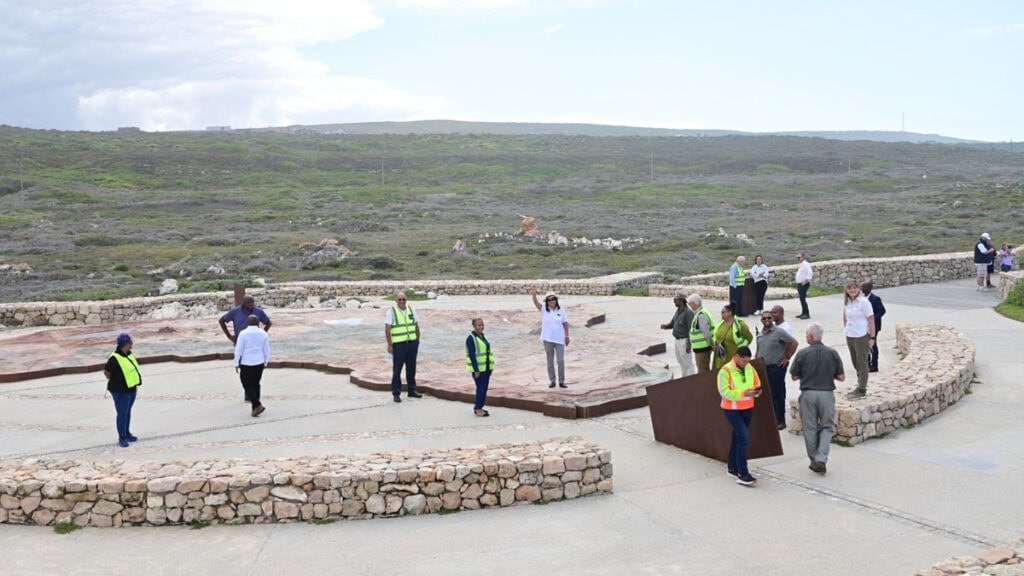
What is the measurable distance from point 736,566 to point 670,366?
27.9 feet

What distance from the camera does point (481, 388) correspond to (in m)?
12.8

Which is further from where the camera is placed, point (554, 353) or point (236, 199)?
point (236, 199)

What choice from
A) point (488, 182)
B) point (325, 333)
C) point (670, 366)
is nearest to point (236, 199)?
point (488, 182)

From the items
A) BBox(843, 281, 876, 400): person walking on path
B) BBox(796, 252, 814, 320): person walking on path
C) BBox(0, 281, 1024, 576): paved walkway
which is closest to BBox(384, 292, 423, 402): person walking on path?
BBox(0, 281, 1024, 576): paved walkway

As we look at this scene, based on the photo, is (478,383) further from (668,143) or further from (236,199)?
(668,143)

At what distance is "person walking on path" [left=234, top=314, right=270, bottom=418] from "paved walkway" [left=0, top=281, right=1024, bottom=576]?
35 cm

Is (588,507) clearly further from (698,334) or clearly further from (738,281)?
(738,281)

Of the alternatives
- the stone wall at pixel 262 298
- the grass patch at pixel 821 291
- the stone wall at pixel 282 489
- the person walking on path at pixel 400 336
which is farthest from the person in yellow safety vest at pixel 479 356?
the grass patch at pixel 821 291

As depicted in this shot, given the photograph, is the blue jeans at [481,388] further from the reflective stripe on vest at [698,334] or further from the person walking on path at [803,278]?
the person walking on path at [803,278]

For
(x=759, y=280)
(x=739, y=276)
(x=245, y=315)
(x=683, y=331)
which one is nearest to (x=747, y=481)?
(x=683, y=331)

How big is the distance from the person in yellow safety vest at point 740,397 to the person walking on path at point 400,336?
16.4ft

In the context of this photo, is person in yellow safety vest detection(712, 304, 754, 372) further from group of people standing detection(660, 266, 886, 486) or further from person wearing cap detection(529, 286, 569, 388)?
person wearing cap detection(529, 286, 569, 388)

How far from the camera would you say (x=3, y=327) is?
928 inches

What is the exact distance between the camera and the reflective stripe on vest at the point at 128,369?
11656 millimetres
